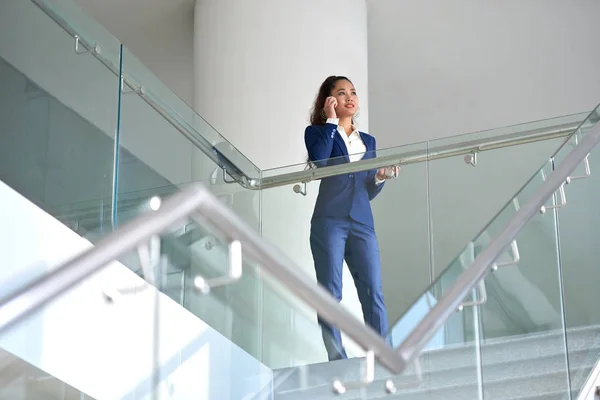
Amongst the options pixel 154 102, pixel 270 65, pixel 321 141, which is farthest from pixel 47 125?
pixel 270 65

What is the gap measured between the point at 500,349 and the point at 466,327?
0.65ft

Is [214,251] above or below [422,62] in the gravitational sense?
below

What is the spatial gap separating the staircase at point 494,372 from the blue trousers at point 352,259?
0.81m

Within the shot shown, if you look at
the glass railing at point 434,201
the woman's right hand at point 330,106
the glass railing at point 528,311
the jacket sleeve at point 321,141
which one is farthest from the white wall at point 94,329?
the woman's right hand at point 330,106

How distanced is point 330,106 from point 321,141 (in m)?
0.24

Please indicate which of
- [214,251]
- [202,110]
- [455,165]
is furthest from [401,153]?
[202,110]

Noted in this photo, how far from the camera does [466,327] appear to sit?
3039mm

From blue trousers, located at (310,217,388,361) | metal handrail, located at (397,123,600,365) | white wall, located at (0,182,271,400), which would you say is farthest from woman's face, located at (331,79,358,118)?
white wall, located at (0,182,271,400)

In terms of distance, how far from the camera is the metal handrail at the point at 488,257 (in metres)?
2.52

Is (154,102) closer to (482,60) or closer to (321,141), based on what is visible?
(321,141)

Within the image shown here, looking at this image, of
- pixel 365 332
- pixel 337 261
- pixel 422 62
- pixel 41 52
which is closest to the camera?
pixel 365 332

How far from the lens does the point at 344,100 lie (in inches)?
199

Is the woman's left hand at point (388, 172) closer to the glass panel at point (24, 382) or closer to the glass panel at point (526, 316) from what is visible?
the glass panel at point (526, 316)

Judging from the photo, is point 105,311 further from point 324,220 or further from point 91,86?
point 324,220
